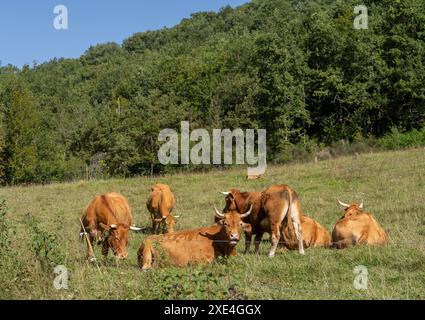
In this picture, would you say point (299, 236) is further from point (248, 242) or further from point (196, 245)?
point (196, 245)

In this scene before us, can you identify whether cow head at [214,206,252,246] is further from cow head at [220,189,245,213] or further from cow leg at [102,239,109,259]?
cow head at [220,189,245,213]

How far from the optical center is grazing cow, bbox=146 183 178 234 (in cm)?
1588

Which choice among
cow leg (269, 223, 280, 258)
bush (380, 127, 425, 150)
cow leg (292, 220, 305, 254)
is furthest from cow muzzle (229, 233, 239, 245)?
bush (380, 127, 425, 150)

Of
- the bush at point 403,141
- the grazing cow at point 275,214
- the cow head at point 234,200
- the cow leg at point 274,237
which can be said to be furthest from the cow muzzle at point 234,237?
the bush at point 403,141

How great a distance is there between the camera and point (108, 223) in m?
11.9

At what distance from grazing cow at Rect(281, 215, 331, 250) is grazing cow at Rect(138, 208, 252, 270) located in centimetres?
159

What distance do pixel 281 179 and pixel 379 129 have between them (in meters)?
31.2

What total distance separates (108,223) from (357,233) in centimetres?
516

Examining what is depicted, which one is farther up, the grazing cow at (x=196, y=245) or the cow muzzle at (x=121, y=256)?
the grazing cow at (x=196, y=245)

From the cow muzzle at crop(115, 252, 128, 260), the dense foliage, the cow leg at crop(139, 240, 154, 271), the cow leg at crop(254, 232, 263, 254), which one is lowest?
the cow leg at crop(254, 232, 263, 254)

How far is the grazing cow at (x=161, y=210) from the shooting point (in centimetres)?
1588

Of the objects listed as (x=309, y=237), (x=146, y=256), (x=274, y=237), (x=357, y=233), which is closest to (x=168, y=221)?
(x=309, y=237)

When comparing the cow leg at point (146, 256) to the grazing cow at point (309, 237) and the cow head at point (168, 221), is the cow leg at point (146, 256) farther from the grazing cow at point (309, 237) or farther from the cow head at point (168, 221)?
the cow head at point (168, 221)
